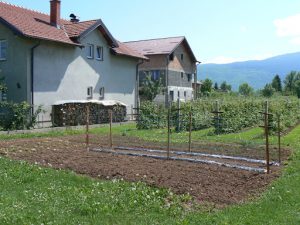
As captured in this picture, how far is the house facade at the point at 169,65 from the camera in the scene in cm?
4403

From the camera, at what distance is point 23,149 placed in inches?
504

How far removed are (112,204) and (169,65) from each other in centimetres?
3836

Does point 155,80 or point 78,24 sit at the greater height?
point 78,24

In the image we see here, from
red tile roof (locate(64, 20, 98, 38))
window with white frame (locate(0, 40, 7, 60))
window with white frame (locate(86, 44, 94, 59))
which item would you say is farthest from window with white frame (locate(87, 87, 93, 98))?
window with white frame (locate(0, 40, 7, 60))

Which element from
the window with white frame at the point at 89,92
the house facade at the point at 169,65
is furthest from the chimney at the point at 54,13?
the house facade at the point at 169,65

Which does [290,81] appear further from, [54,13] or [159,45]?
[54,13]

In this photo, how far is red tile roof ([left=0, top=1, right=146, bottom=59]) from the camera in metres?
23.7

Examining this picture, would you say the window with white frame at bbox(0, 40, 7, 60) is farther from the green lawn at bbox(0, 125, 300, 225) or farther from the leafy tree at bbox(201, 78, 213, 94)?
the leafy tree at bbox(201, 78, 213, 94)

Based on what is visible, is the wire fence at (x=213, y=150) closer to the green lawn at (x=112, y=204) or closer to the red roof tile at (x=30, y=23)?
the green lawn at (x=112, y=204)

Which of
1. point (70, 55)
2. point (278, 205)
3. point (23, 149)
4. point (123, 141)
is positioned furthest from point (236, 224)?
point (70, 55)

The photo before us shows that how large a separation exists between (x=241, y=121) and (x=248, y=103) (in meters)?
3.97

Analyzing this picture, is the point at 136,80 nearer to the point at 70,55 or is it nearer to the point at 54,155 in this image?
the point at 70,55

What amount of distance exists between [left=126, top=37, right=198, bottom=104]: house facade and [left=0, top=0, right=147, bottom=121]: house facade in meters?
10.4

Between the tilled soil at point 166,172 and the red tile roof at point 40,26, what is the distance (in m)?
12.7
